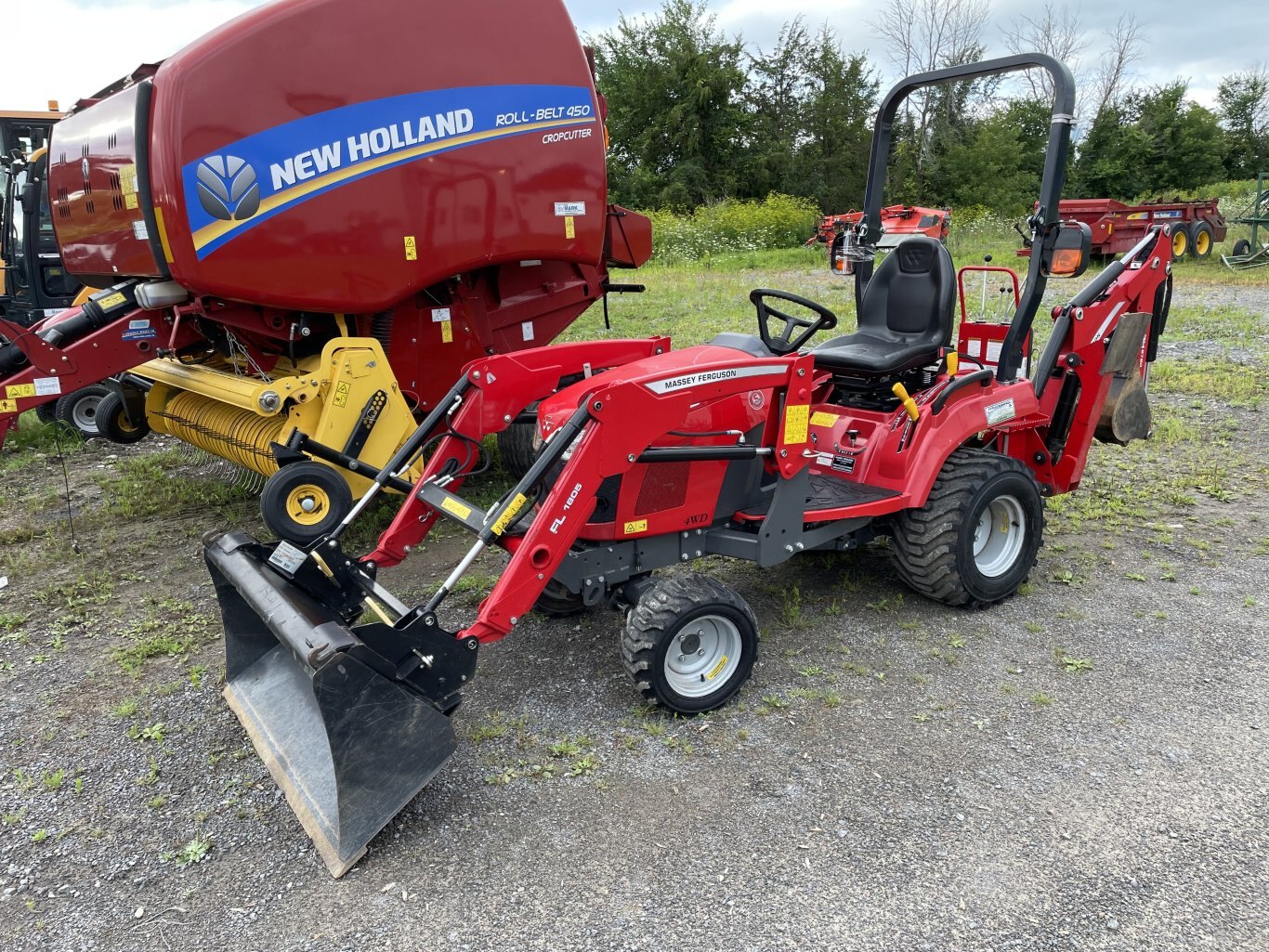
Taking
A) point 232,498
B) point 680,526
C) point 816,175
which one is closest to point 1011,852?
point 680,526

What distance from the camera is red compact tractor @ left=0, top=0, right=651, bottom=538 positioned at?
4.34 m

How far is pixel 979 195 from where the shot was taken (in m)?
30.8

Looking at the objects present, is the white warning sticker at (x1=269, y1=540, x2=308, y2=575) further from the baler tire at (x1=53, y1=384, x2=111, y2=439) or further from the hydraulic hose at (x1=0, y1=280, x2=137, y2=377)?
the baler tire at (x1=53, y1=384, x2=111, y2=439)

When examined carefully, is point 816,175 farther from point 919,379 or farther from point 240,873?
point 240,873

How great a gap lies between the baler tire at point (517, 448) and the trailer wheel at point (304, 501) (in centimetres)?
139

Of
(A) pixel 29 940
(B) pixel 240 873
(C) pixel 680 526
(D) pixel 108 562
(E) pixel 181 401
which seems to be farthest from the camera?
(E) pixel 181 401

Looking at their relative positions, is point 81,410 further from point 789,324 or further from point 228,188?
point 789,324

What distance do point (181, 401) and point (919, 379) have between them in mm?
4344

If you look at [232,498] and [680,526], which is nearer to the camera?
[680,526]

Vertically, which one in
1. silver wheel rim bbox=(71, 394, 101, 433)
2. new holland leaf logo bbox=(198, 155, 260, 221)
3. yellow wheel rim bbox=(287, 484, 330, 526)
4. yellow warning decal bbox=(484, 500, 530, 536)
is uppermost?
new holland leaf logo bbox=(198, 155, 260, 221)

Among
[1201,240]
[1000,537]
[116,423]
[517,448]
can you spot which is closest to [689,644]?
[1000,537]

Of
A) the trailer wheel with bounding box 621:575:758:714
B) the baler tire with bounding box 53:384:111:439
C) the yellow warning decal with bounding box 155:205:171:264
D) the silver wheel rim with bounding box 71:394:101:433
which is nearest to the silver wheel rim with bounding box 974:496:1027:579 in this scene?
the trailer wheel with bounding box 621:575:758:714

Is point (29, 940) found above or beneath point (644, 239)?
beneath

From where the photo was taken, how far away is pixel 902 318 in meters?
4.49
